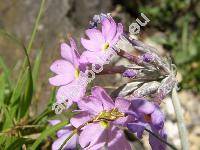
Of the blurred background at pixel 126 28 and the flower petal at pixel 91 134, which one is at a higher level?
the blurred background at pixel 126 28

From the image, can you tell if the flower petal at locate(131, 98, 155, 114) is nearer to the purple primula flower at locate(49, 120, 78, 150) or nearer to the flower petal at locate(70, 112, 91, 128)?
the flower petal at locate(70, 112, 91, 128)

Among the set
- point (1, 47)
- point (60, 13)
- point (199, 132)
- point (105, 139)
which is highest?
point (60, 13)

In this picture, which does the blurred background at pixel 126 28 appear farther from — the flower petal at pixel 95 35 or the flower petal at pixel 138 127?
the flower petal at pixel 138 127

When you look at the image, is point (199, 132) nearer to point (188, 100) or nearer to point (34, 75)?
point (188, 100)

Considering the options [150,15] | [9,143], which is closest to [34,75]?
[9,143]

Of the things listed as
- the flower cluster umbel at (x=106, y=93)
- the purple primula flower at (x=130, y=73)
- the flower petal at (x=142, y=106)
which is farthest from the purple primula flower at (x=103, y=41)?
the flower petal at (x=142, y=106)

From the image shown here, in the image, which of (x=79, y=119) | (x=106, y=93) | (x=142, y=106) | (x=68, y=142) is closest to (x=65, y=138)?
(x=68, y=142)
